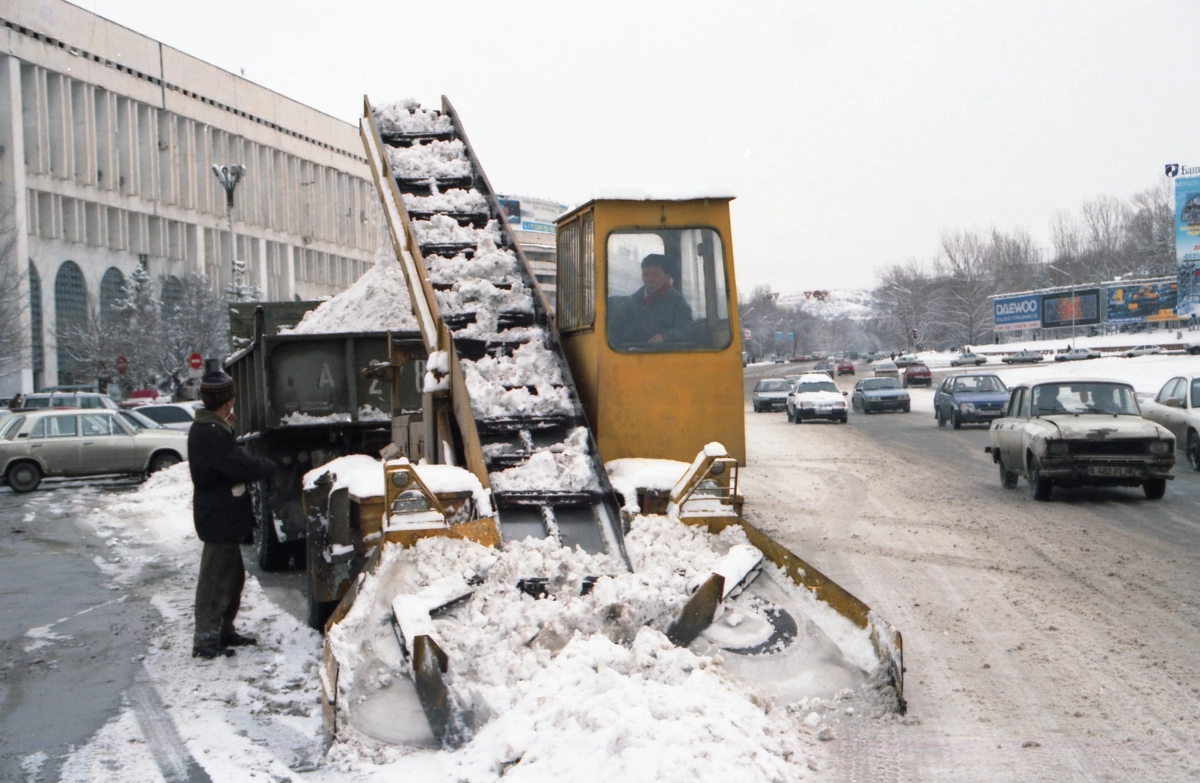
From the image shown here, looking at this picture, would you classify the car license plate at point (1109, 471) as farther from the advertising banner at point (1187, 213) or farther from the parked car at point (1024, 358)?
the parked car at point (1024, 358)

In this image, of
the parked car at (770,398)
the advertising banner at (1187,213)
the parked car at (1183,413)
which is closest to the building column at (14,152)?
the parked car at (770,398)

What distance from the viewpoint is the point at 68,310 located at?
213 feet

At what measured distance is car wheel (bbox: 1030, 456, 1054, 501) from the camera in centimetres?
1406

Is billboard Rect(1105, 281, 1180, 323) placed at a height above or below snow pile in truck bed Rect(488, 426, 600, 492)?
above

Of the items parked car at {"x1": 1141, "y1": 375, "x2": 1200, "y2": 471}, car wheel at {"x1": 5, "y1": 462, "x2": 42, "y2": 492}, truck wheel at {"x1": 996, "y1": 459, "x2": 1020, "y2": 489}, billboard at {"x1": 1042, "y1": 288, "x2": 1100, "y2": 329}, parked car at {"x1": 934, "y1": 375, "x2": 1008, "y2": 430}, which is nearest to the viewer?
truck wheel at {"x1": 996, "y1": 459, "x2": 1020, "y2": 489}

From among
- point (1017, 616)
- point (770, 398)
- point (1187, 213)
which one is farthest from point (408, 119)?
point (1187, 213)

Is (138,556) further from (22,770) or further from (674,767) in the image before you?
(674,767)

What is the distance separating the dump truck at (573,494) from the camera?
5.59m

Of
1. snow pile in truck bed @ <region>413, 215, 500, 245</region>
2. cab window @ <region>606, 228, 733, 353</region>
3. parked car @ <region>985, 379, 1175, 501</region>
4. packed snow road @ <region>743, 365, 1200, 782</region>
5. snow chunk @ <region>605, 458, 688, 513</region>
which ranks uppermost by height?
snow pile in truck bed @ <region>413, 215, 500, 245</region>

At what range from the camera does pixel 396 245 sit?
9812mm

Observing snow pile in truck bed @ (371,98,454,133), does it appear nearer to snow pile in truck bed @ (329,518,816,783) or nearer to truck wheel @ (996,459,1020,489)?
snow pile in truck bed @ (329,518,816,783)

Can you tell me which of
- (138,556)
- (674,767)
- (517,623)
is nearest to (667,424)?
(517,623)

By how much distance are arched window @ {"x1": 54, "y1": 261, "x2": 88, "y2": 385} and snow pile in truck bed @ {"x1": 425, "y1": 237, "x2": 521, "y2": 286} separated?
183 feet

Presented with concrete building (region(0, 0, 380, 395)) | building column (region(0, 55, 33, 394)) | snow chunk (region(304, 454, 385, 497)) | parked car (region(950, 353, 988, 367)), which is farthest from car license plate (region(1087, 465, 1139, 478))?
parked car (region(950, 353, 988, 367))
